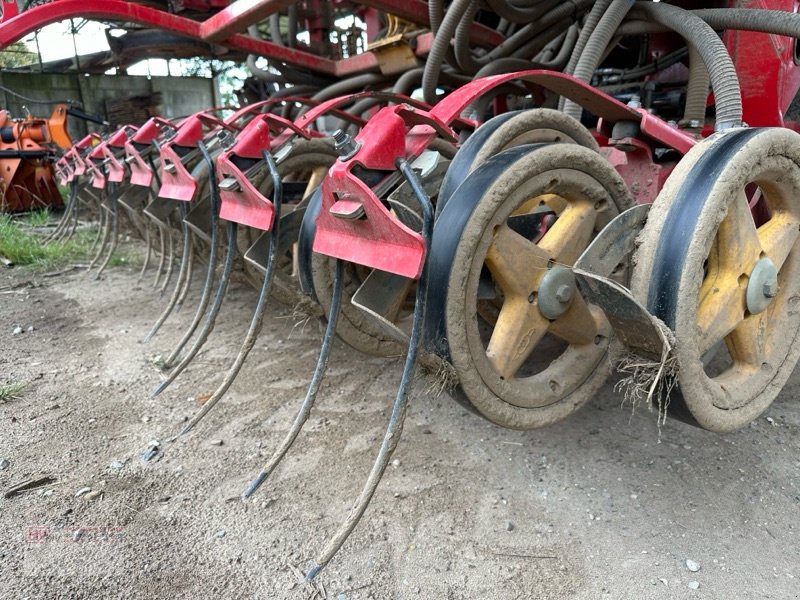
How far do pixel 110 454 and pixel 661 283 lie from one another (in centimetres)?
164

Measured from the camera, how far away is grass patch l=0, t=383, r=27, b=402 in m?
2.26

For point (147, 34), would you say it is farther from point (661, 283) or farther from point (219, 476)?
point (661, 283)

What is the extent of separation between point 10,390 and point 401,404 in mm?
1786

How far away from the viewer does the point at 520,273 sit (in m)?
1.32

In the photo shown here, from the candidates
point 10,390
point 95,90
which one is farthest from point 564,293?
point 95,90

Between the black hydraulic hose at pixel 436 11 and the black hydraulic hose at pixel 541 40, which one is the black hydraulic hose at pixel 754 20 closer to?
the black hydraulic hose at pixel 541 40

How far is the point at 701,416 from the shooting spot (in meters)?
1.26

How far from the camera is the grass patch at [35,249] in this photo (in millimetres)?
4285

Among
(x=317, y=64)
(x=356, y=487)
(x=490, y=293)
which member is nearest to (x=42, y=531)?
(x=356, y=487)

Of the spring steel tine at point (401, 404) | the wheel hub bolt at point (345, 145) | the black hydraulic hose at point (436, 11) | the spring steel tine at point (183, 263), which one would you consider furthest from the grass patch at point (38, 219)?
the spring steel tine at point (401, 404)

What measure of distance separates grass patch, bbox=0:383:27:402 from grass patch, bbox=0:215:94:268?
85.6 inches

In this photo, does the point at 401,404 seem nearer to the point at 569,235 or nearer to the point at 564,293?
the point at 564,293

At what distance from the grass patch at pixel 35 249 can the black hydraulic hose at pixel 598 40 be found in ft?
12.5

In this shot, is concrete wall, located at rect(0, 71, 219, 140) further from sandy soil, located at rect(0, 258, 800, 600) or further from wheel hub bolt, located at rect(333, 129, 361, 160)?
wheel hub bolt, located at rect(333, 129, 361, 160)
